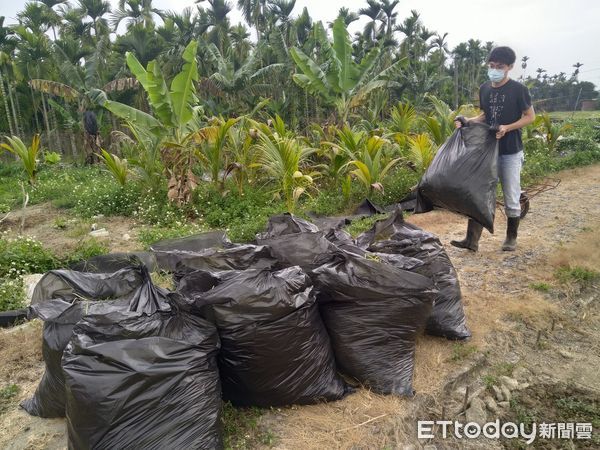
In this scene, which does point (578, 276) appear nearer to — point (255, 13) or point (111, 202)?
point (111, 202)

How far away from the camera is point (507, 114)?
3.62 m

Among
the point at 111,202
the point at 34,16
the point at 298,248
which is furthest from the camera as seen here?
the point at 34,16

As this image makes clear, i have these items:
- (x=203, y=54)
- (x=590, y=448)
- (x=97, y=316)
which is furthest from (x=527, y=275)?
(x=203, y=54)

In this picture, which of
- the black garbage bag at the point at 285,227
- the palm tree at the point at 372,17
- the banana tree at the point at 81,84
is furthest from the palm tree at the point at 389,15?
the black garbage bag at the point at 285,227

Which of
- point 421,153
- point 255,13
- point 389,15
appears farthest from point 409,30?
point 421,153

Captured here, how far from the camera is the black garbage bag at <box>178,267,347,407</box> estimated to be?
1.94m

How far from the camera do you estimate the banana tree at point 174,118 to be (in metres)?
5.72

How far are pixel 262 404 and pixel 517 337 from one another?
1.70 meters

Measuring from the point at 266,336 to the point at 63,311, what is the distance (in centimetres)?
99

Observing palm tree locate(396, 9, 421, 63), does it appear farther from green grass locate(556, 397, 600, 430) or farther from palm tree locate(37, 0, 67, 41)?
green grass locate(556, 397, 600, 430)

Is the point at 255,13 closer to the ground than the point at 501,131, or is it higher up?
higher up

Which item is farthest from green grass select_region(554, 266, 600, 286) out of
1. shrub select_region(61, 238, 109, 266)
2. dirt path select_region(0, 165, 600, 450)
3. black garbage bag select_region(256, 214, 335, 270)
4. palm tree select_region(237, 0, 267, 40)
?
palm tree select_region(237, 0, 267, 40)

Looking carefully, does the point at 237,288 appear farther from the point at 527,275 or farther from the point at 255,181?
the point at 255,181

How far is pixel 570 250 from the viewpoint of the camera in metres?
3.92
